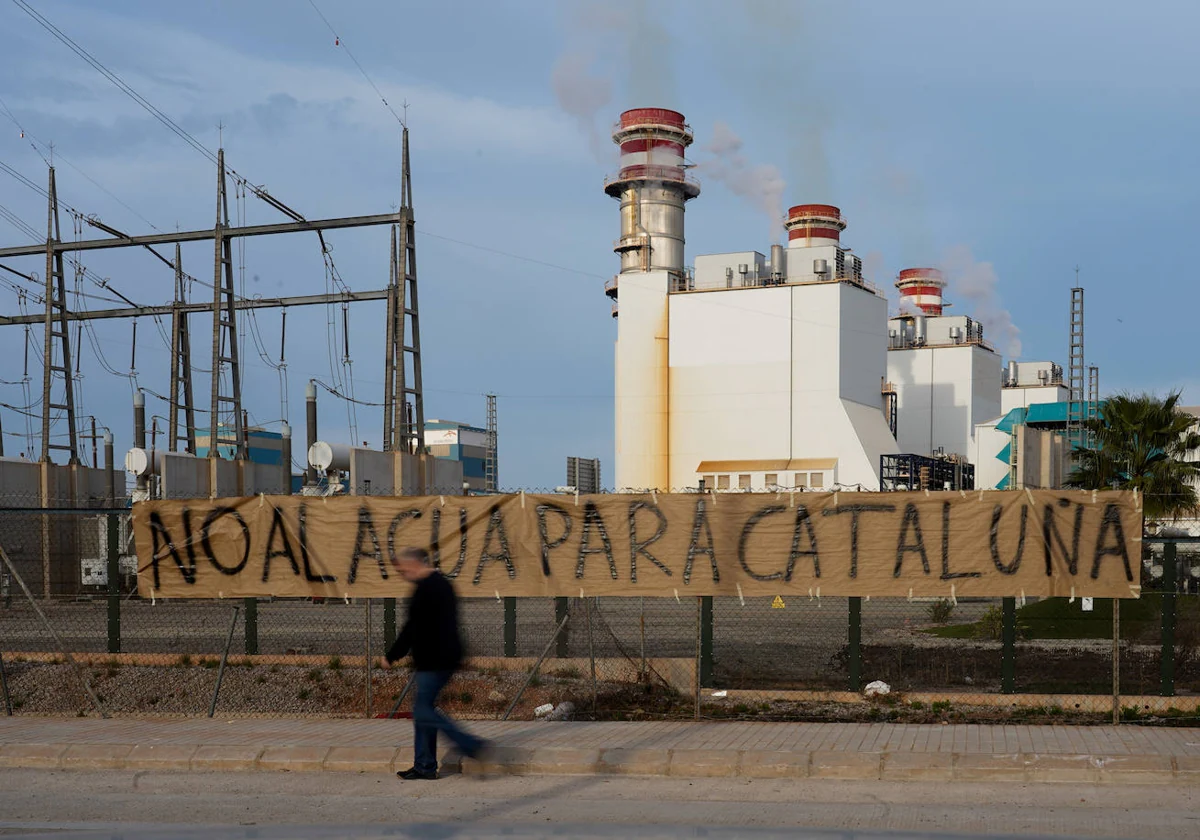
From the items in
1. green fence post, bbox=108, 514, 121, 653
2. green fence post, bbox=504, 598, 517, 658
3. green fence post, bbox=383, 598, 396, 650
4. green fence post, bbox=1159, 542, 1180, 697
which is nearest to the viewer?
green fence post, bbox=1159, 542, 1180, 697

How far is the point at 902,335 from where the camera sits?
113 meters

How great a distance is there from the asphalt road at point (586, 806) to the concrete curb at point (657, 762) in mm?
159

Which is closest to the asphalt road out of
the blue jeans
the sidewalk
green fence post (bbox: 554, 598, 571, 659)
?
the sidewalk

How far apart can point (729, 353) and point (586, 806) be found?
75.1 meters

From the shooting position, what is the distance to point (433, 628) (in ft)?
33.0

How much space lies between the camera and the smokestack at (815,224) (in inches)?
3890

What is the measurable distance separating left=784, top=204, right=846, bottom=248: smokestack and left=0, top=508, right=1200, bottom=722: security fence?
7512 centimetres

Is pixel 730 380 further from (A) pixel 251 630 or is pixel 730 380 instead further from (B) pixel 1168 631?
(B) pixel 1168 631

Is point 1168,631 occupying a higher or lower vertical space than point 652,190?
lower

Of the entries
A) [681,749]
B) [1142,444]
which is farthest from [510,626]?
[1142,444]

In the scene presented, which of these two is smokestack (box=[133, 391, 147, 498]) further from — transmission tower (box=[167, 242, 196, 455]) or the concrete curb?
the concrete curb

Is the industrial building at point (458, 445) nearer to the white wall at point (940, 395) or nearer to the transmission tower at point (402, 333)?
the white wall at point (940, 395)

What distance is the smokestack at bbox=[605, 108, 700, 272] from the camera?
88562 millimetres

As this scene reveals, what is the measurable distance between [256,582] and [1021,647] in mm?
13973
